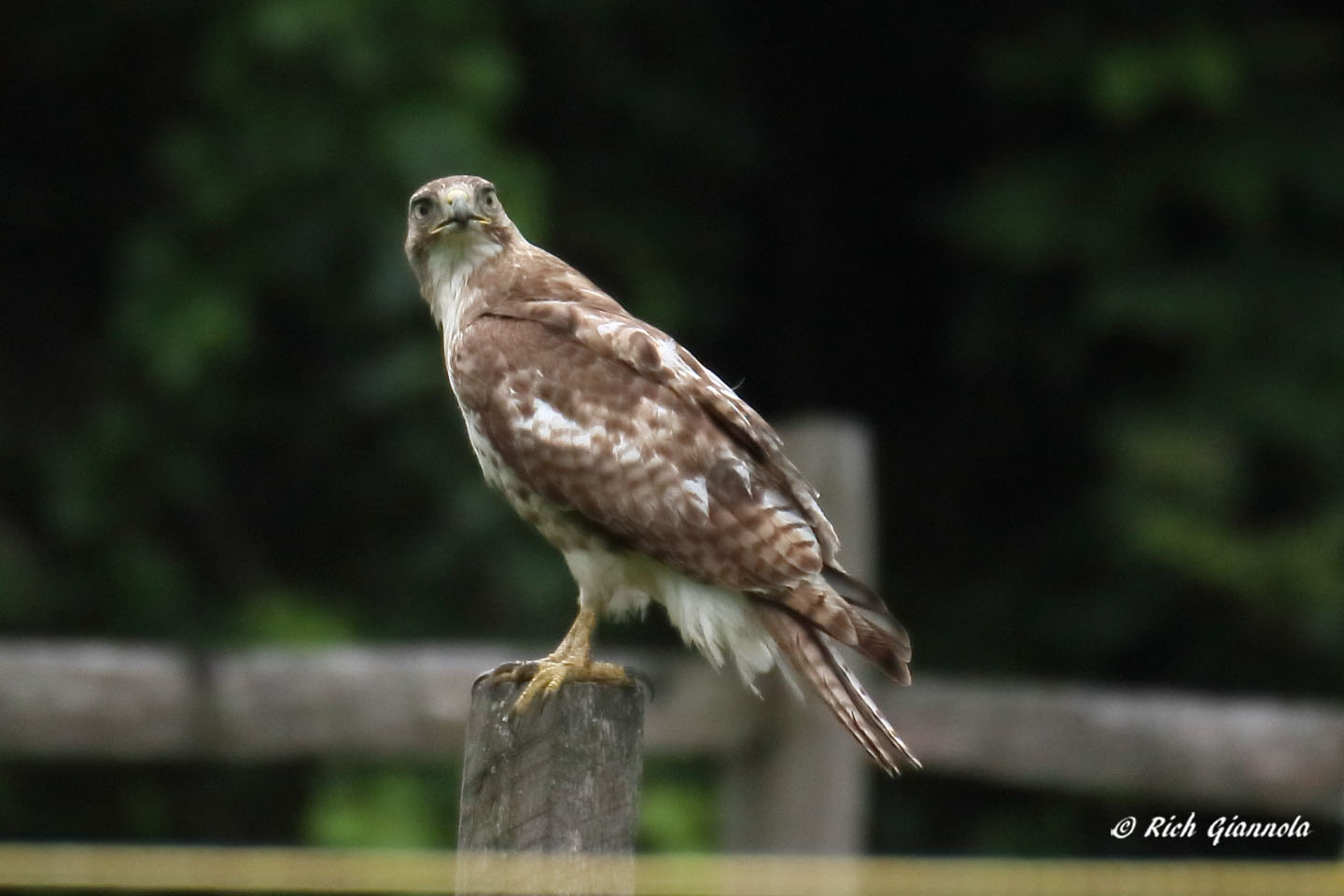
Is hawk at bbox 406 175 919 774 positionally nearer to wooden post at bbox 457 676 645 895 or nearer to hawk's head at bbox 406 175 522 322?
hawk's head at bbox 406 175 522 322

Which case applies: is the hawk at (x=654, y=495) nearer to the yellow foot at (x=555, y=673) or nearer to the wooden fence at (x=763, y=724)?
the yellow foot at (x=555, y=673)

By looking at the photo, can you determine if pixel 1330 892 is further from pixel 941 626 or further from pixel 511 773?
pixel 941 626

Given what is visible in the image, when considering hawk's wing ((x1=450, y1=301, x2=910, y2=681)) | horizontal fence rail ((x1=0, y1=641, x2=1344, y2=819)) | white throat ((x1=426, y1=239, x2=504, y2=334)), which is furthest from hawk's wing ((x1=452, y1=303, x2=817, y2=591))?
horizontal fence rail ((x1=0, y1=641, x2=1344, y2=819))

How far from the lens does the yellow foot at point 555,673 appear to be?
11.2 feet

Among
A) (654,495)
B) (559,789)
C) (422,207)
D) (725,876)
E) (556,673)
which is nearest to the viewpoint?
(559,789)

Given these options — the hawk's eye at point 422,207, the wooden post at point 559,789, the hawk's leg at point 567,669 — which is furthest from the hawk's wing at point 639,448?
the wooden post at point 559,789

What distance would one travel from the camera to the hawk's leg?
3416 millimetres

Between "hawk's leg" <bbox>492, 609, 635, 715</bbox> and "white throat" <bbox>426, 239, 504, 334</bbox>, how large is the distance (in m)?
0.94

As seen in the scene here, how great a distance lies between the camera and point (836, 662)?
11.7 feet

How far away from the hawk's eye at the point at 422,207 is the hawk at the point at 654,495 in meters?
0.41

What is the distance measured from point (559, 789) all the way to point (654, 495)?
0.92m

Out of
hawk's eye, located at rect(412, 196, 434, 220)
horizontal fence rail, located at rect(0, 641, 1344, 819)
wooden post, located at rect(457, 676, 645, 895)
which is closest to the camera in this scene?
wooden post, located at rect(457, 676, 645, 895)

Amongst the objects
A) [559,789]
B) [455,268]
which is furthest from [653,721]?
[559,789]

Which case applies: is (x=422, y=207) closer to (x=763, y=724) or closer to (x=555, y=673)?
(x=555, y=673)
